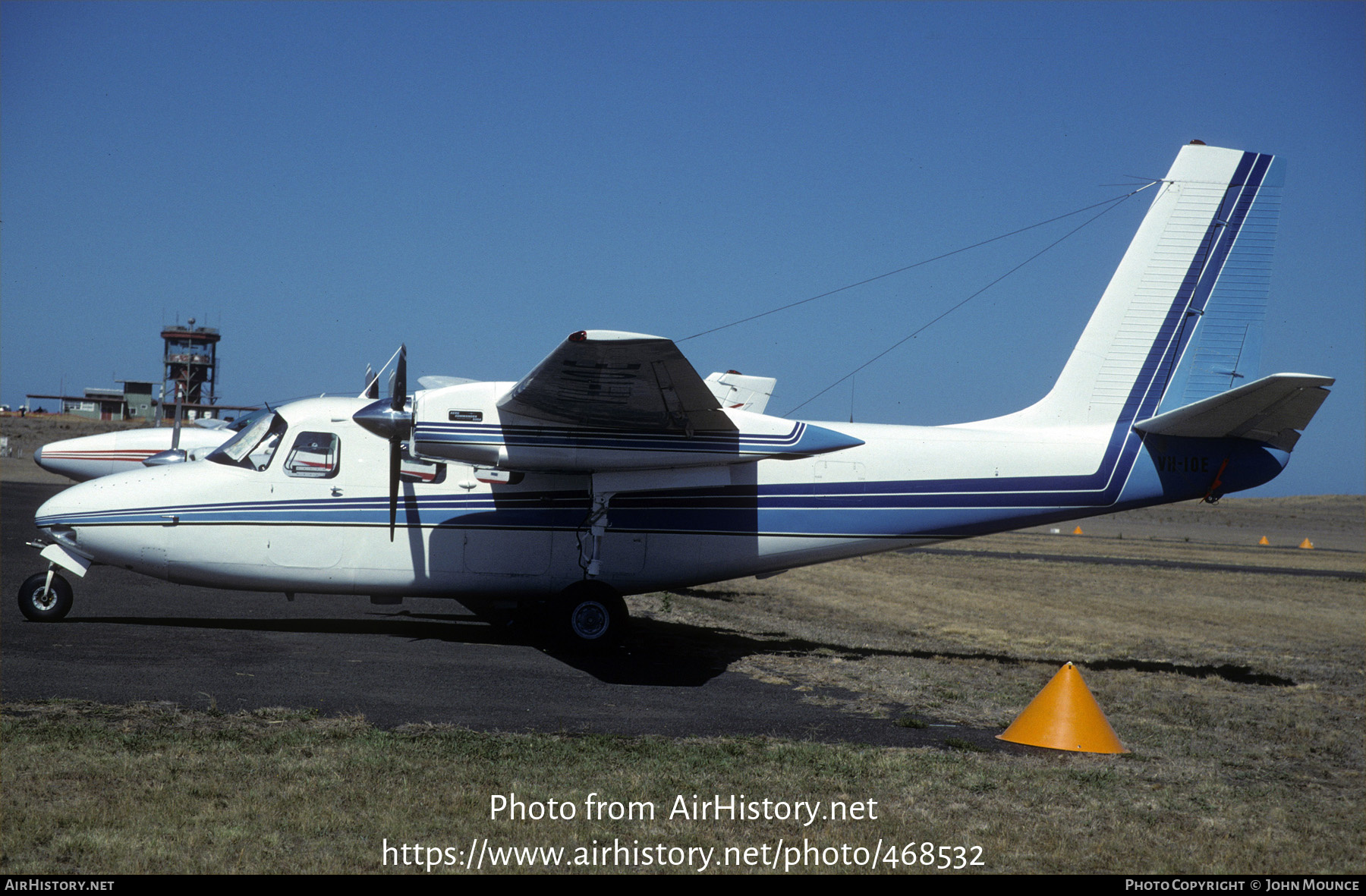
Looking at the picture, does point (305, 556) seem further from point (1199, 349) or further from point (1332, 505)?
point (1332, 505)

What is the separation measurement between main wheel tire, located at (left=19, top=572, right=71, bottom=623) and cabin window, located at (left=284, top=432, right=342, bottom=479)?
3.10 m

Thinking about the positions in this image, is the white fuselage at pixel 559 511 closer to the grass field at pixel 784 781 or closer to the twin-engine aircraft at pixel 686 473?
the twin-engine aircraft at pixel 686 473

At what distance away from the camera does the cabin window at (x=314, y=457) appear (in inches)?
500

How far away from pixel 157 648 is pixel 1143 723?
10.7 meters

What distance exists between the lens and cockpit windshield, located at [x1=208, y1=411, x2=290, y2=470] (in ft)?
41.9

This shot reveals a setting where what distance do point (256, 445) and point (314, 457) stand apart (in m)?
0.84

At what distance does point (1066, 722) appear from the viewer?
348 inches

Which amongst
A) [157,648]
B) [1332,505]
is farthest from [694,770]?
[1332,505]

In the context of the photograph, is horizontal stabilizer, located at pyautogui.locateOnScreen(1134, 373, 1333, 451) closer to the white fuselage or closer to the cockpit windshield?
the white fuselage

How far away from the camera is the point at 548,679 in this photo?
1085cm

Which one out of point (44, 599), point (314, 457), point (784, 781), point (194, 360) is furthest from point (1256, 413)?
point (194, 360)

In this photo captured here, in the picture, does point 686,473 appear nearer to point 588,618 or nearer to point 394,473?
point 588,618

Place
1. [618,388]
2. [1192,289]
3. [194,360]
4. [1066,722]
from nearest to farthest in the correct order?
1. [1066,722]
2. [618,388]
3. [1192,289]
4. [194,360]

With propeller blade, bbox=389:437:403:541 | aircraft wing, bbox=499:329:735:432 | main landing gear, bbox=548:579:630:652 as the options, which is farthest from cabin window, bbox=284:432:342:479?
main landing gear, bbox=548:579:630:652
